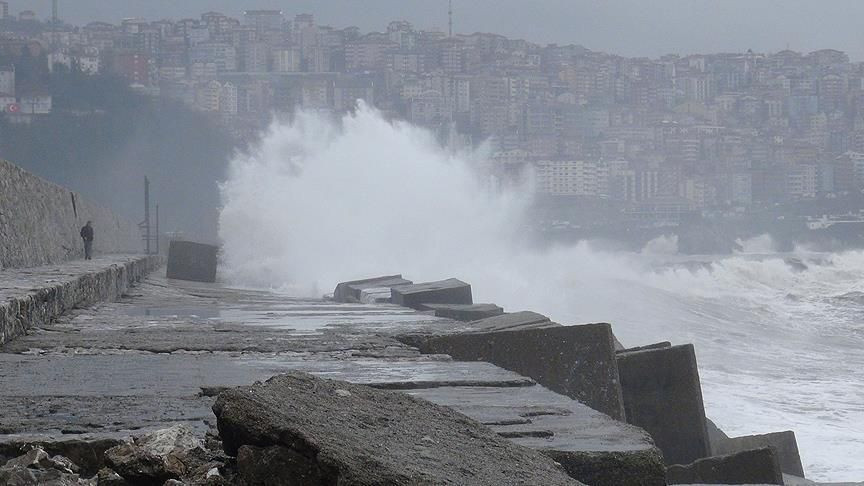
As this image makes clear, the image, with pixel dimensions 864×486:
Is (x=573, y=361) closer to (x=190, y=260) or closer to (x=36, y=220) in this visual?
(x=36, y=220)

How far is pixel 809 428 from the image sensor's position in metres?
9.02

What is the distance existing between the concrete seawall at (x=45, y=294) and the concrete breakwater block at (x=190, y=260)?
5.87 m

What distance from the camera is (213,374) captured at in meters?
4.04

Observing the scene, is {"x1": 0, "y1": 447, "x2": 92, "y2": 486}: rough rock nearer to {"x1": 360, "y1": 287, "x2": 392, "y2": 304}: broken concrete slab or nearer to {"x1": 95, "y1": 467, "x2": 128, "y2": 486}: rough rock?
{"x1": 95, "y1": 467, "x2": 128, "y2": 486}: rough rock

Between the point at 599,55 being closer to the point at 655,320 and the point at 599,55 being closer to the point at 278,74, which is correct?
the point at 278,74

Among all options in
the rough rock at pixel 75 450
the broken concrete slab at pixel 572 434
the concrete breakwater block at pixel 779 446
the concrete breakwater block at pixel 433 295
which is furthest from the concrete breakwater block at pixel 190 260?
the rough rock at pixel 75 450

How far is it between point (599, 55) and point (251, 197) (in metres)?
103

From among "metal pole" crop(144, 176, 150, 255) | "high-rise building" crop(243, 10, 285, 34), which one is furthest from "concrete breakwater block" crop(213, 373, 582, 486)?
"high-rise building" crop(243, 10, 285, 34)

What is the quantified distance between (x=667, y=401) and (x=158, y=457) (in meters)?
3.79

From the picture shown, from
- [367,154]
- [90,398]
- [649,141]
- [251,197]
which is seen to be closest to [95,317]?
[90,398]

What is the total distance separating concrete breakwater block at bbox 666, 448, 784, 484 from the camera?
448 centimetres

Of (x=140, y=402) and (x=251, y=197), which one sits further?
(x=251, y=197)

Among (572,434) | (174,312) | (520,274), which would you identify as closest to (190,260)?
(174,312)

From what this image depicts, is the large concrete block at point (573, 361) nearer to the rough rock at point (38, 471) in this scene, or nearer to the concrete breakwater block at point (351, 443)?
the concrete breakwater block at point (351, 443)
